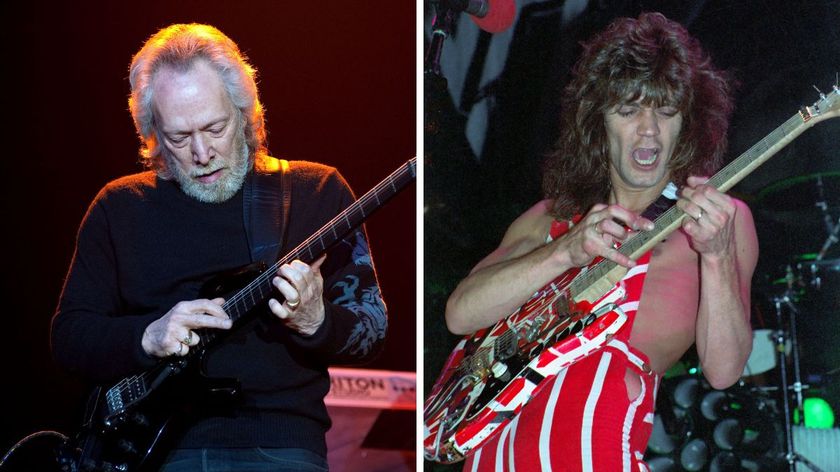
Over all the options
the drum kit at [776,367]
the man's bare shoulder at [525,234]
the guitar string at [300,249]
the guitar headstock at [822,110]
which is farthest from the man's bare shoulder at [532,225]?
the guitar headstock at [822,110]

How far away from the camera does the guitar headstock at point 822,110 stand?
221cm

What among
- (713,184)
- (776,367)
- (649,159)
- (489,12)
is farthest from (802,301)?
(489,12)

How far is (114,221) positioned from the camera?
2.49m

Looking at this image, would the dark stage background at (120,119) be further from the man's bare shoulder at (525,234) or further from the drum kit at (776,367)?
the drum kit at (776,367)

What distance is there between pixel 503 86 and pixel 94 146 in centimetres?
124

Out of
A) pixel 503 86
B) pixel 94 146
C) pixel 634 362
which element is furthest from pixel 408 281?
pixel 94 146

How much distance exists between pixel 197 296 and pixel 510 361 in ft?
2.53

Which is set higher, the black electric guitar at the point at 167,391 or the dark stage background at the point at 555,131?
the dark stage background at the point at 555,131

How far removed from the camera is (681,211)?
213 centimetres

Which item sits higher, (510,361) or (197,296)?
(197,296)

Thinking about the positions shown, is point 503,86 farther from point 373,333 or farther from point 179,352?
point 179,352

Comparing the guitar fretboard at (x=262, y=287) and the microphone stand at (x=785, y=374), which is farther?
the guitar fretboard at (x=262, y=287)

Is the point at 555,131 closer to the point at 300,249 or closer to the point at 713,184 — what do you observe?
the point at 713,184

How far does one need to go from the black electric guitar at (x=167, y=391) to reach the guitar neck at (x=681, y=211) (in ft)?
1.66
